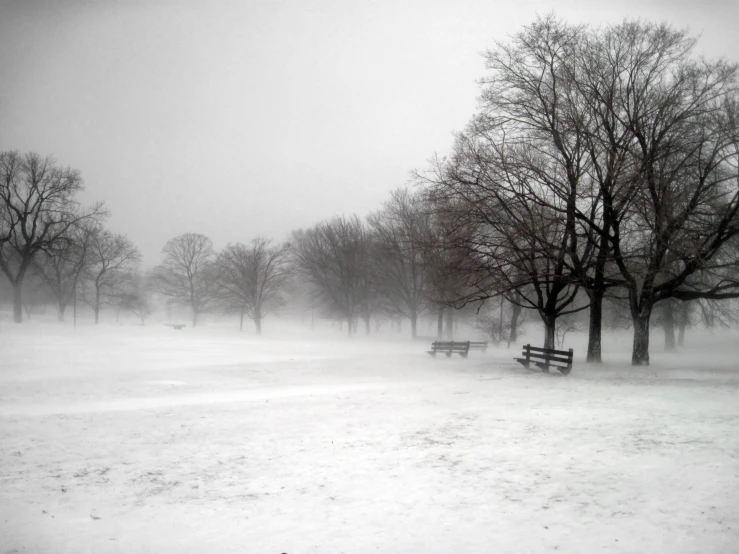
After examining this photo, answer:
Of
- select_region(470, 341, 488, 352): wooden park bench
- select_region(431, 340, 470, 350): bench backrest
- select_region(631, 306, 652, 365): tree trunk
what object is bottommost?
select_region(470, 341, 488, 352): wooden park bench

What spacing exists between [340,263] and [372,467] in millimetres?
39592

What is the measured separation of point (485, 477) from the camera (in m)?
7.27

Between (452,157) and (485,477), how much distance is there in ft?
50.3

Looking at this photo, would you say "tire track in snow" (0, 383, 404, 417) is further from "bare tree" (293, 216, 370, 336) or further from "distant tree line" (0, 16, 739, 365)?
"bare tree" (293, 216, 370, 336)

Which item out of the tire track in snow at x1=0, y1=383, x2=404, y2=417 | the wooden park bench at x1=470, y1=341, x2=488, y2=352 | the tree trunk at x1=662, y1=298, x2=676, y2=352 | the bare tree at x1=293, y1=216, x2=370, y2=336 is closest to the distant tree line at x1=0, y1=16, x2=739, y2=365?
the tire track in snow at x1=0, y1=383, x2=404, y2=417

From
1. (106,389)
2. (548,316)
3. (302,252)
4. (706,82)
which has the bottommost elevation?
(106,389)

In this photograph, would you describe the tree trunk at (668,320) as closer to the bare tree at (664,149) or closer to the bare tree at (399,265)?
the bare tree at (664,149)

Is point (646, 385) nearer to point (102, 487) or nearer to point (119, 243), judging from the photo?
point (102, 487)

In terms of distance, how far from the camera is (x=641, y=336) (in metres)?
20.9

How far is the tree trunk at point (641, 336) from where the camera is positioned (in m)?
20.5

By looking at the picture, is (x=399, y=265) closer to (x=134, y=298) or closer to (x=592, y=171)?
(x=592, y=171)

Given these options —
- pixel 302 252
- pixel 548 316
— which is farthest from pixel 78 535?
pixel 302 252

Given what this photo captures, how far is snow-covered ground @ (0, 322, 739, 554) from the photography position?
5.51 m

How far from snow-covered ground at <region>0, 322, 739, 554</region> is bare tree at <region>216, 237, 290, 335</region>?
111 feet
